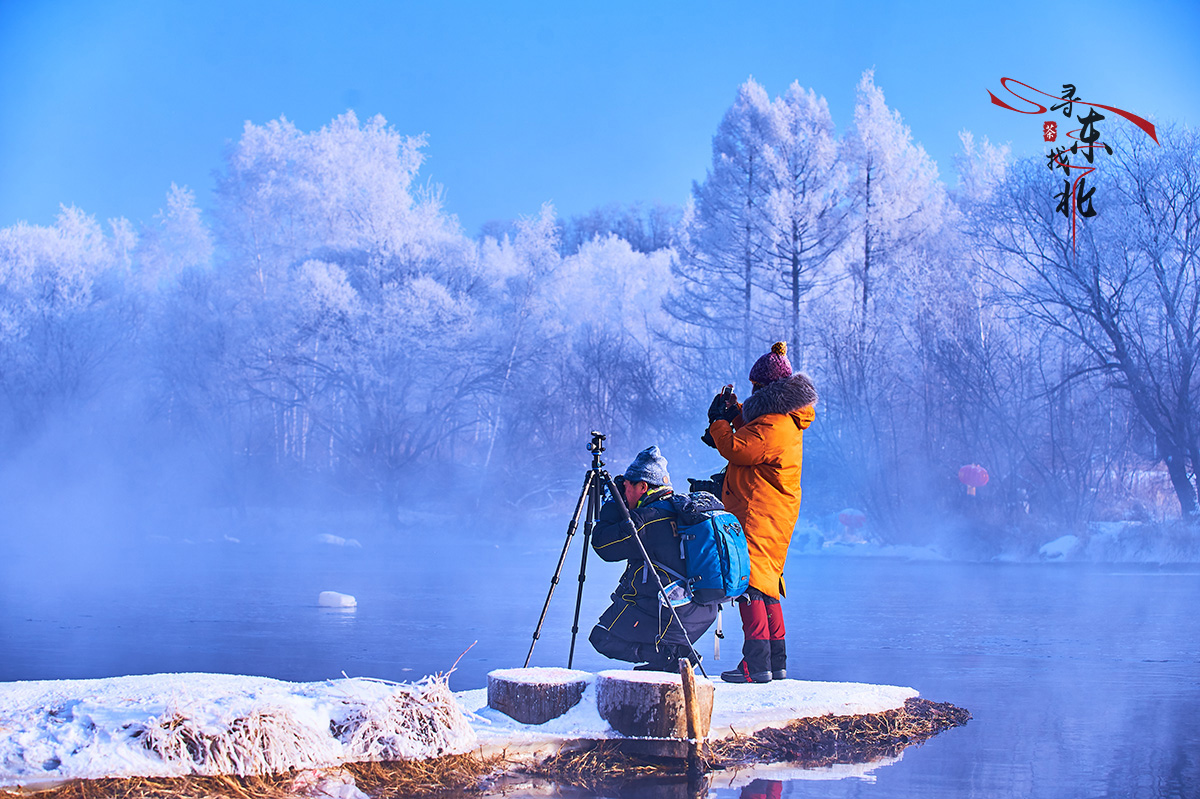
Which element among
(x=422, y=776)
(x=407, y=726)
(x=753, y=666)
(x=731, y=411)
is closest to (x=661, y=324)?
(x=731, y=411)

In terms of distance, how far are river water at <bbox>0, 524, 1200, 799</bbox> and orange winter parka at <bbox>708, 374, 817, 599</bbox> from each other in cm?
115

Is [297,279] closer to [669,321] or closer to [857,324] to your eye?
[669,321]

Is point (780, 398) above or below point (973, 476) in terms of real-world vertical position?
below

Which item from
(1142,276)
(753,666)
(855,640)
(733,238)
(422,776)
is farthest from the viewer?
(733,238)

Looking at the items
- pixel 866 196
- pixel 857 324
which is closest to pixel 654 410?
pixel 857 324

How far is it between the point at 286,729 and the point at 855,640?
598 centimetres

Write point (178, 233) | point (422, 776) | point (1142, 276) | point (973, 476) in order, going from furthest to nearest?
point (178, 233) < point (973, 476) < point (1142, 276) < point (422, 776)

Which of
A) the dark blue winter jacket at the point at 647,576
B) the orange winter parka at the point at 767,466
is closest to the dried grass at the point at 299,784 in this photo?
the dark blue winter jacket at the point at 647,576

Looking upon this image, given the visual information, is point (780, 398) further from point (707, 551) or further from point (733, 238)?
point (733, 238)

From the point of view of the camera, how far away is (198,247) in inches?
1914

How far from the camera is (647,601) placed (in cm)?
527

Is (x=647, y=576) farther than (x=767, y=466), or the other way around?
(x=767, y=466)

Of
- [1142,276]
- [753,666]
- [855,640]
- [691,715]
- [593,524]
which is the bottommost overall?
[691,715]

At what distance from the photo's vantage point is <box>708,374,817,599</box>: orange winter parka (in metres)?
5.61
